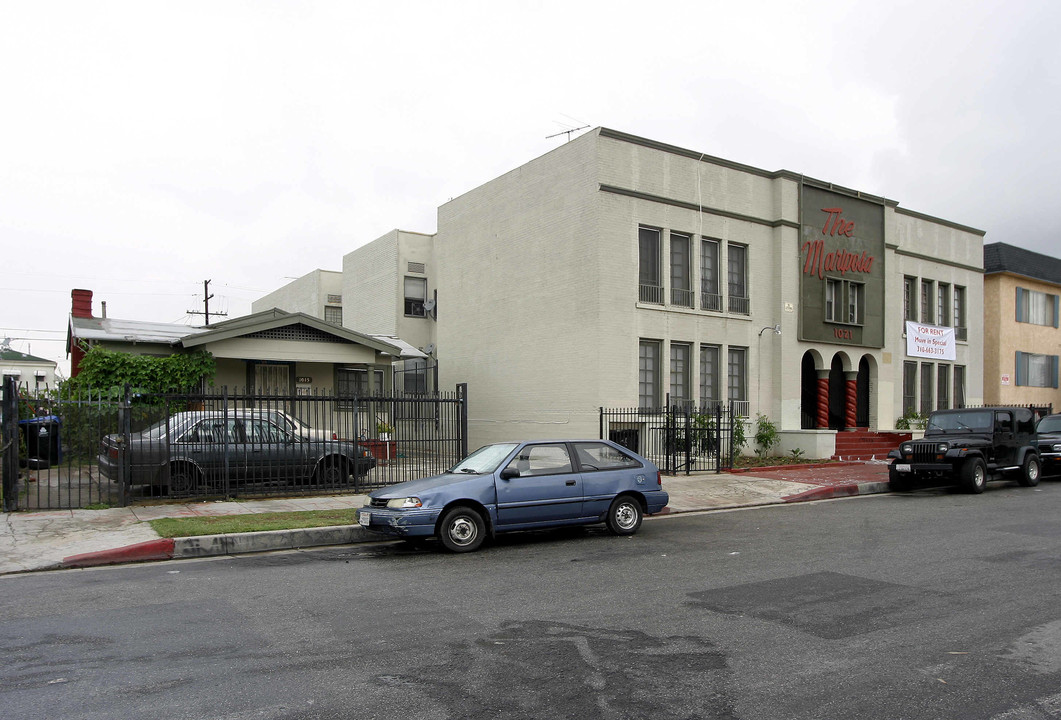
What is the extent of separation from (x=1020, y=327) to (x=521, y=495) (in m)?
31.1

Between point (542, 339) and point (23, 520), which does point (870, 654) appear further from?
point (542, 339)

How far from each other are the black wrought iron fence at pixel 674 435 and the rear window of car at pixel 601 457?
23.6 feet

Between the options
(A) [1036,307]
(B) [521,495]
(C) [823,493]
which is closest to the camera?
(B) [521,495]

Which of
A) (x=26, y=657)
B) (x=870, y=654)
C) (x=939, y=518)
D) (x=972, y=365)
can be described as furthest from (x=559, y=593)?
(x=972, y=365)

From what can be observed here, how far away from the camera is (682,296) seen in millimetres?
22594

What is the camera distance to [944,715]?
466cm

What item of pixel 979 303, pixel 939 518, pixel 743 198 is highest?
pixel 743 198

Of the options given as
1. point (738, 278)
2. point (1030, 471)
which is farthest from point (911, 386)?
point (1030, 471)

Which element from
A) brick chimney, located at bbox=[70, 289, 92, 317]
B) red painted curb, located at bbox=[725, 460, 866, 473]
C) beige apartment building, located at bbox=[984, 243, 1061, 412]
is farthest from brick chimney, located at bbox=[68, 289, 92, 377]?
beige apartment building, located at bbox=[984, 243, 1061, 412]

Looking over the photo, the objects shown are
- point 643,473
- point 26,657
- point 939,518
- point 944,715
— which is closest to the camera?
point 944,715

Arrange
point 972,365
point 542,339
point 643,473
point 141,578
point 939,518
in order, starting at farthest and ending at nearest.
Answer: point 972,365 < point 542,339 < point 939,518 < point 643,473 < point 141,578

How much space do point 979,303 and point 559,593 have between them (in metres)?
29.7

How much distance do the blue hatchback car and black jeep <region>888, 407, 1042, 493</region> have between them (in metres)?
8.12

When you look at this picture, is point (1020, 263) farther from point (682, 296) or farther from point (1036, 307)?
point (682, 296)
